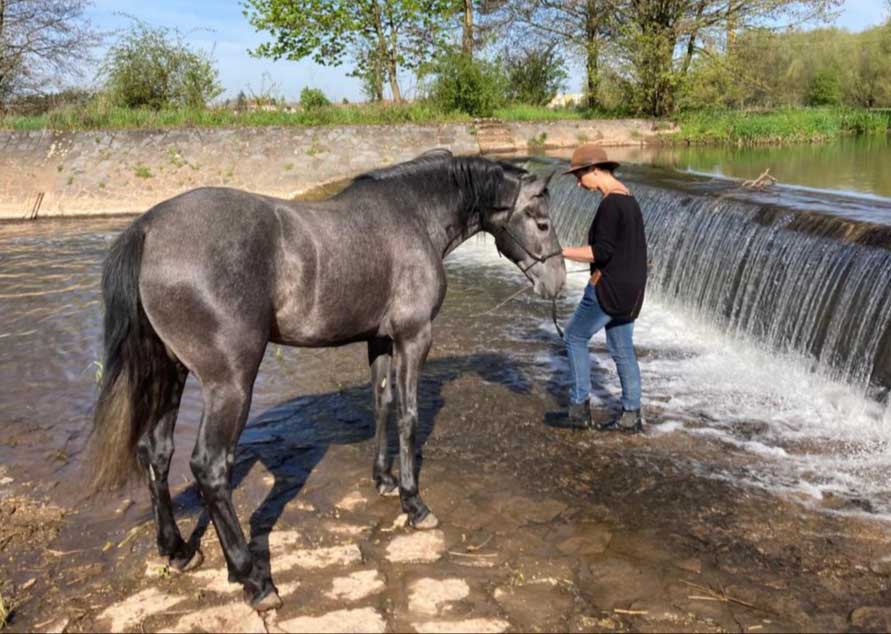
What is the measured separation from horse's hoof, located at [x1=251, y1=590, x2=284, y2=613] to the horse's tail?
1.02 meters

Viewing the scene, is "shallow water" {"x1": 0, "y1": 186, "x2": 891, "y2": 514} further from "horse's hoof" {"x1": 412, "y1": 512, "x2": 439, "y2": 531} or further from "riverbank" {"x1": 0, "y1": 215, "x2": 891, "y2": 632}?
"horse's hoof" {"x1": 412, "y1": 512, "x2": 439, "y2": 531}

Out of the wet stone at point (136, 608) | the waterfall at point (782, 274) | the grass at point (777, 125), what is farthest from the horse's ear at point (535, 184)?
the grass at point (777, 125)

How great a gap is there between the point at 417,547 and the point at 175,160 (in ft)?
56.6

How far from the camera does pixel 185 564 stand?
11.6ft

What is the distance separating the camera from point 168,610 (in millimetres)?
3205

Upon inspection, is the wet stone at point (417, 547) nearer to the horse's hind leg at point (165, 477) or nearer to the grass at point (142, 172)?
the horse's hind leg at point (165, 477)

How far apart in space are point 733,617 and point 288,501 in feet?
8.35

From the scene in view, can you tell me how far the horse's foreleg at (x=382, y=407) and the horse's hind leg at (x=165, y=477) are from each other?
1.21 meters

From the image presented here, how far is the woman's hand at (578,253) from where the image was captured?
16.4 feet

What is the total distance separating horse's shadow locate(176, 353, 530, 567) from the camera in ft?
14.0

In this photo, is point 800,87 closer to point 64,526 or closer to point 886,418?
point 886,418

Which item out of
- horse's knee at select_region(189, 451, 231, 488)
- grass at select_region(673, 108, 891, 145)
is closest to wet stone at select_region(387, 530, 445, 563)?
→ horse's knee at select_region(189, 451, 231, 488)

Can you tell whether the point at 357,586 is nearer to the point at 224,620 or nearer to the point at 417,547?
the point at 417,547

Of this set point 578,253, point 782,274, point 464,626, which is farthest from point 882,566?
point 782,274
